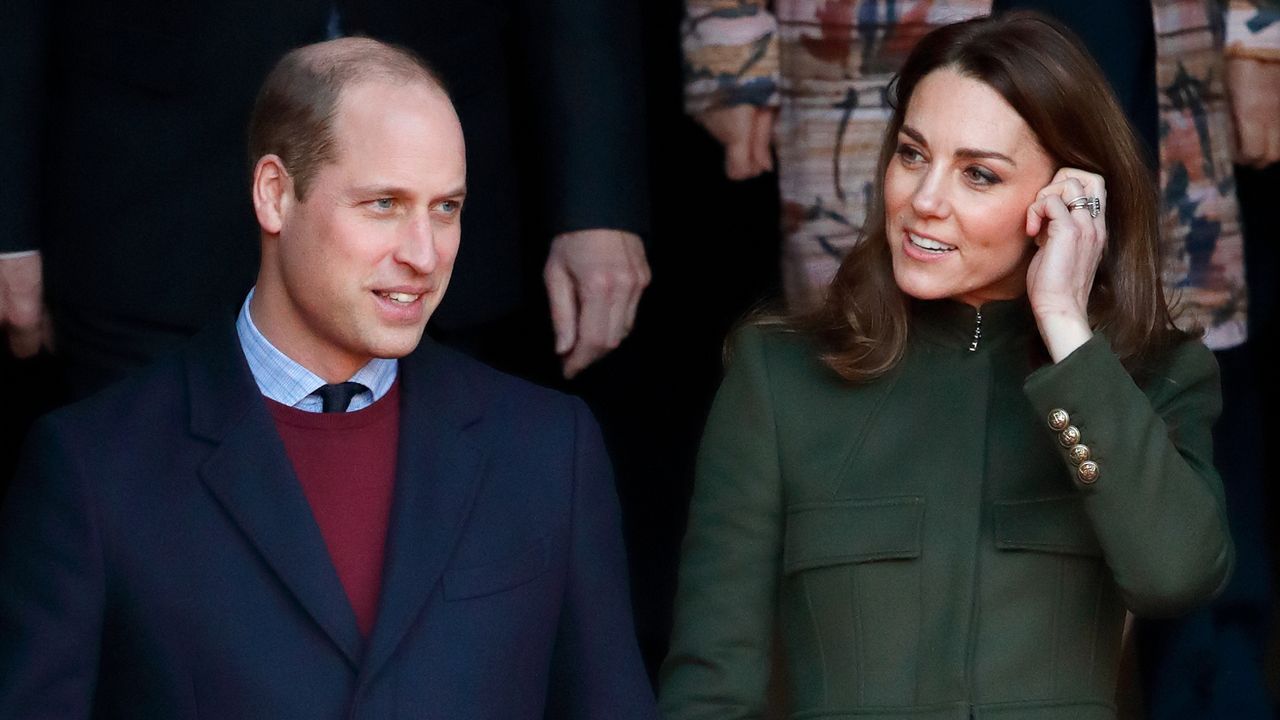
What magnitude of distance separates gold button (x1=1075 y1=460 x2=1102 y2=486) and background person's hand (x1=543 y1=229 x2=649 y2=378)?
840 millimetres

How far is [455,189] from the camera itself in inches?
102

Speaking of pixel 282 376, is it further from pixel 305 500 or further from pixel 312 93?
pixel 312 93

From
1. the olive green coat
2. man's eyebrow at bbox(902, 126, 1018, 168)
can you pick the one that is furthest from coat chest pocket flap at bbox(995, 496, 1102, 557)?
man's eyebrow at bbox(902, 126, 1018, 168)

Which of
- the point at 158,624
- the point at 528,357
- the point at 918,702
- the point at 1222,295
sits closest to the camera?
the point at 158,624

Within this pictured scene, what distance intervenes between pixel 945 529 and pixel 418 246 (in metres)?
0.80

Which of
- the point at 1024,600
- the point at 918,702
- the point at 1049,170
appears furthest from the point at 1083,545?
the point at 1049,170

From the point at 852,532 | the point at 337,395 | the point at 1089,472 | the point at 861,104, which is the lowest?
the point at 852,532

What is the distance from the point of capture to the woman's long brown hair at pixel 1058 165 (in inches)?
115

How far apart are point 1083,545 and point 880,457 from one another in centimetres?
28

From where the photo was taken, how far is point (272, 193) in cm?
260

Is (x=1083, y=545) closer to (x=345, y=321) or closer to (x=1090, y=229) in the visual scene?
(x=1090, y=229)

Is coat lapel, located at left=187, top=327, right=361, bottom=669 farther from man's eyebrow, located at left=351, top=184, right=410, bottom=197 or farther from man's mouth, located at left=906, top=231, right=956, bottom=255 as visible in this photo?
man's mouth, located at left=906, top=231, right=956, bottom=255

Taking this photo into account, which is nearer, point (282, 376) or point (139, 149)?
point (282, 376)

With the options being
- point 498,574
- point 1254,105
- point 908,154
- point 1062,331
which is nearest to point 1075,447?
point 1062,331
